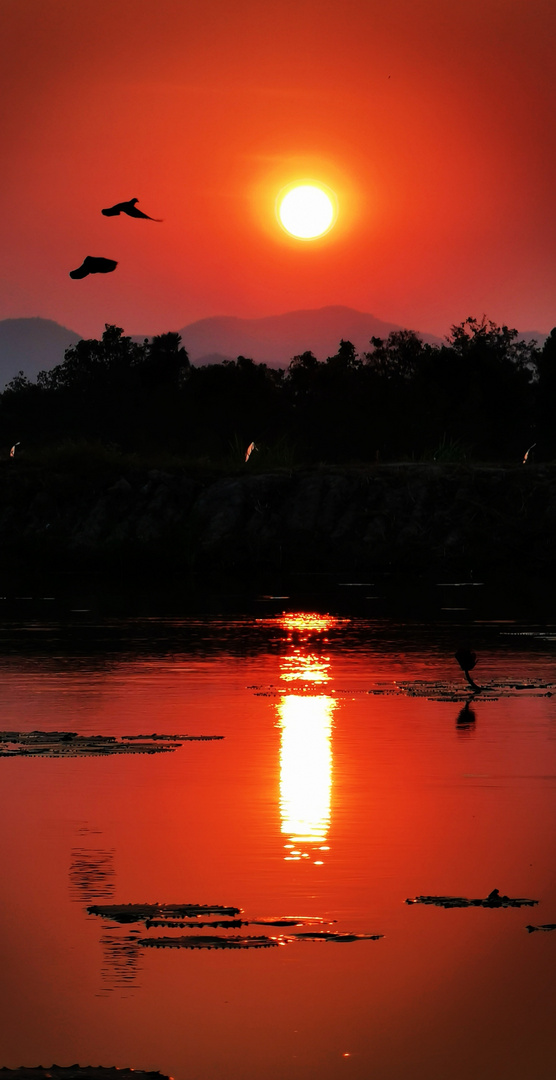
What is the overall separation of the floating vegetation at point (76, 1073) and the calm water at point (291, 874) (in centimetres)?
15

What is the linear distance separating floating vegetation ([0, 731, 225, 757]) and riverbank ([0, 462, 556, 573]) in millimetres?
34904

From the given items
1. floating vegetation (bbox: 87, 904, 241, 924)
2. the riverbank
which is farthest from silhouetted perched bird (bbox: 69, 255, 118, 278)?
the riverbank

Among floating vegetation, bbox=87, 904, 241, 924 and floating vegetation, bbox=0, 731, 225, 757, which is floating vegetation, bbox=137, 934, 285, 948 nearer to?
floating vegetation, bbox=87, 904, 241, 924

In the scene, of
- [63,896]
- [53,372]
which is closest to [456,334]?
[53,372]

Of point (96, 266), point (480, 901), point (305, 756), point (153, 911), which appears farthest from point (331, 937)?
point (96, 266)

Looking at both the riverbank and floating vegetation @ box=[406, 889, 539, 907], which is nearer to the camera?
floating vegetation @ box=[406, 889, 539, 907]

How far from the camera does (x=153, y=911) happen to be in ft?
30.7

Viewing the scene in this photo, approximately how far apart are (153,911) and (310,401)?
7747 cm

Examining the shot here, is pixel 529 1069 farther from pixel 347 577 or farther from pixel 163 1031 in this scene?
pixel 347 577

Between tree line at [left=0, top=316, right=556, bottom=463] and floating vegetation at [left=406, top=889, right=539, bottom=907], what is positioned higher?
tree line at [left=0, top=316, right=556, bottom=463]

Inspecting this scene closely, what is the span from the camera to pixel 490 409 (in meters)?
80.2

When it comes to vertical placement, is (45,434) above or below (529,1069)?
above

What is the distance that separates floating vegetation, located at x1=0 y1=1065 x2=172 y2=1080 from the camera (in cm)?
686

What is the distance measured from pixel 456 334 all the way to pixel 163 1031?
289 ft
